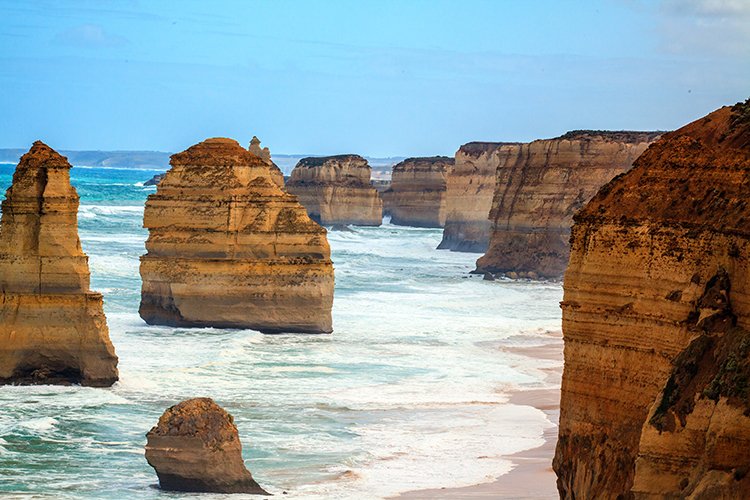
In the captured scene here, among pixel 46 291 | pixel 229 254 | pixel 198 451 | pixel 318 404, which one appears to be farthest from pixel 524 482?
pixel 229 254

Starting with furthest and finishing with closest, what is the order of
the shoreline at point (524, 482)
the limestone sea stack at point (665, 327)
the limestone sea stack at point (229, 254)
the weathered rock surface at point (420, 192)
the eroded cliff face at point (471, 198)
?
the weathered rock surface at point (420, 192)
the eroded cliff face at point (471, 198)
the limestone sea stack at point (229, 254)
the shoreline at point (524, 482)
the limestone sea stack at point (665, 327)

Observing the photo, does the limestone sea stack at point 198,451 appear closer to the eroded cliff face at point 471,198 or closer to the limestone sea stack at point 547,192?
the limestone sea stack at point 547,192

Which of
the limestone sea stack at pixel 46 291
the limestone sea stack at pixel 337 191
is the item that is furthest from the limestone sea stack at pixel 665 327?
the limestone sea stack at pixel 337 191

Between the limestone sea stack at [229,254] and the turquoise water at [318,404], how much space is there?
576 millimetres

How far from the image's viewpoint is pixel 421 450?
79.2 feet

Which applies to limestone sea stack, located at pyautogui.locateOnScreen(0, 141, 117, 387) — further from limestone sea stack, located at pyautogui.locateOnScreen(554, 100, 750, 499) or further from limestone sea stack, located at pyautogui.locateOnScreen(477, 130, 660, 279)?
limestone sea stack, located at pyautogui.locateOnScreen(477, 130, 660, 279)

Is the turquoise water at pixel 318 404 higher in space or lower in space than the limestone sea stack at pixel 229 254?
lower

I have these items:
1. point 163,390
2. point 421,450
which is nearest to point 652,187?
point 421,450

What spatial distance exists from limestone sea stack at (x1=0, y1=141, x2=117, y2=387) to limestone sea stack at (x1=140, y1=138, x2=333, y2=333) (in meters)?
8.85

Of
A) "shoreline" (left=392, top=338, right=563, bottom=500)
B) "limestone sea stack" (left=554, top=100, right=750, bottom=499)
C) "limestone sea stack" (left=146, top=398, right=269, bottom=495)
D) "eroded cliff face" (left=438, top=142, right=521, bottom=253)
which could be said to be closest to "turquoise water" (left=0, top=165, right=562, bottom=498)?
"shoreline" (left=392, top=338, right=563, bottom=500)

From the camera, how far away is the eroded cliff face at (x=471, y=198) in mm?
85750

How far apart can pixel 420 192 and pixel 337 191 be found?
751cm

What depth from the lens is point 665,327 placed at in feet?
46.8

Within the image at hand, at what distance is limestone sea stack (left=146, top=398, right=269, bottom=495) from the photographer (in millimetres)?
19656
